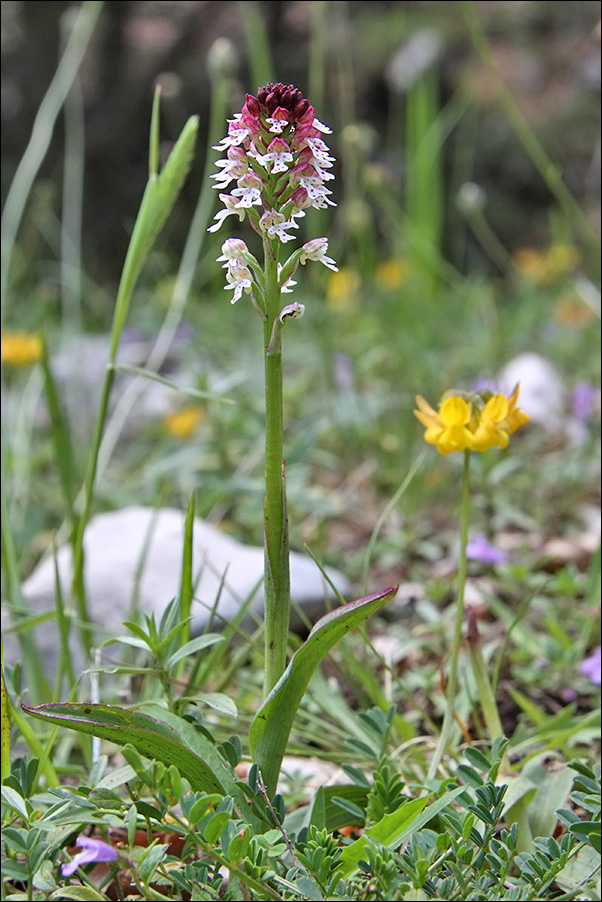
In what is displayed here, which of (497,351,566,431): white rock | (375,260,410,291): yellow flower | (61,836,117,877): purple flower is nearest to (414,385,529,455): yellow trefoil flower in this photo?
(61,836,117,877): purple flower

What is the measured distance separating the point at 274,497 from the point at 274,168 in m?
0.23

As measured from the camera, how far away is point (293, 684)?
Answer: 0.61 metres

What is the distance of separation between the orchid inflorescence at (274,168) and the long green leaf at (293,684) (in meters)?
0.21

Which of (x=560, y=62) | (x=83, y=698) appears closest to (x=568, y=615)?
(x=83, y=698)

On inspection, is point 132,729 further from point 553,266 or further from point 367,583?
point 553,266

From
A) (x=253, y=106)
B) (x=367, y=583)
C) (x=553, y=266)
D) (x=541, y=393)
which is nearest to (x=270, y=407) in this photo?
(x=253, y=106)

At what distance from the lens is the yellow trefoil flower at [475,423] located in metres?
0.76

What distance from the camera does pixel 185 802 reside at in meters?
0.56

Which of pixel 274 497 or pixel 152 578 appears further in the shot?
pixel 152 578

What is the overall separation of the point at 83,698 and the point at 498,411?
619 mm

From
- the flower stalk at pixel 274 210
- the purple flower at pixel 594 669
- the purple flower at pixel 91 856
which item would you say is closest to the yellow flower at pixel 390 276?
the purple flower at pixel 594 669

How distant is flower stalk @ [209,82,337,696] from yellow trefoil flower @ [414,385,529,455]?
217mm

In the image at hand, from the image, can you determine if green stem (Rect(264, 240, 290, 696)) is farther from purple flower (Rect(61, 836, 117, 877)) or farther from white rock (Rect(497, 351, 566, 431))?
white rock (Rect(497, 351, 566, 431))

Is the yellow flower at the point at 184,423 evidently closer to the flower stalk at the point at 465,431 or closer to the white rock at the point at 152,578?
the white rock at the point at 152,578
